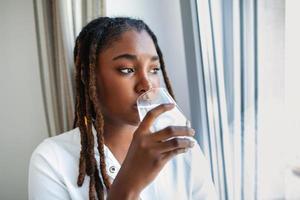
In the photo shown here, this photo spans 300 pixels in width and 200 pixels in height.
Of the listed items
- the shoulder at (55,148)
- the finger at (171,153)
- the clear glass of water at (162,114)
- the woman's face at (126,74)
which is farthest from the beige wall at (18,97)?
the finger at (171,153)

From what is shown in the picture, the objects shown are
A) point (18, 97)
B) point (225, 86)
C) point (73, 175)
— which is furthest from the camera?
point (18, 97)

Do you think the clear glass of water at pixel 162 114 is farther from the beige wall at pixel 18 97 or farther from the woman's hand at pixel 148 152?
the beige wall at pixel 18 97

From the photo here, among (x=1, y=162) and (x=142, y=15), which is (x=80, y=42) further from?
(x=1, y=162)

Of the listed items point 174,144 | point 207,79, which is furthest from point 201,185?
point 174,144

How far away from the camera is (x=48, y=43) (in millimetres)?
1450

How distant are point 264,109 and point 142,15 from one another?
647mm

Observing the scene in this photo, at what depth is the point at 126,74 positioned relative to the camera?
2.80 ft

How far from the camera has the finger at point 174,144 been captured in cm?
55

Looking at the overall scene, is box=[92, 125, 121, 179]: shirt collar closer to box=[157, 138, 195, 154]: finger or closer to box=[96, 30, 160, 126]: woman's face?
box=[96, 30, 160, 126]: woman's face

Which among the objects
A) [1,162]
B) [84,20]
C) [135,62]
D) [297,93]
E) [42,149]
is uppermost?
[84,20]

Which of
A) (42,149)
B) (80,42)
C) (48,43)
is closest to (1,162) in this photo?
(48,43)

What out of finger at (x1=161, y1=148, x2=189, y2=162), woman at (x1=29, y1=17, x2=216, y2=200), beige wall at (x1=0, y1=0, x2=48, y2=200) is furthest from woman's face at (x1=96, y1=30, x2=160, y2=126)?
beige wall at (x1=0, y1=0, x2=48, y2=200)

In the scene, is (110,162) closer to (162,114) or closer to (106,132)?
(106,132)

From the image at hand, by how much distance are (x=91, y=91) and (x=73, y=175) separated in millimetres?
230
